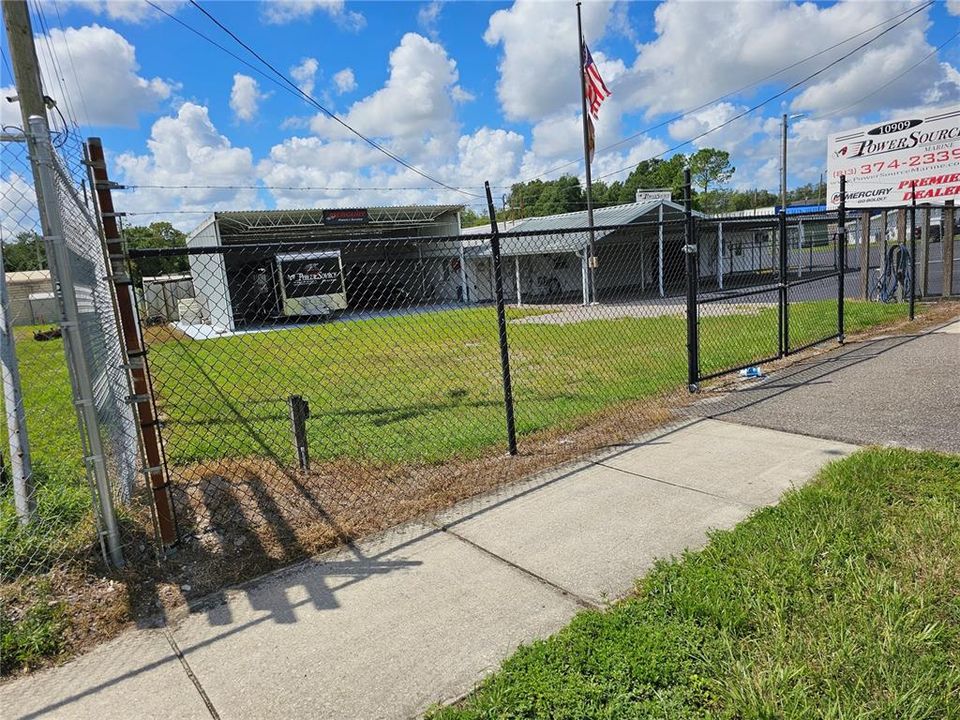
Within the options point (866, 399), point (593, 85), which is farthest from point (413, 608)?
point (593, 85)

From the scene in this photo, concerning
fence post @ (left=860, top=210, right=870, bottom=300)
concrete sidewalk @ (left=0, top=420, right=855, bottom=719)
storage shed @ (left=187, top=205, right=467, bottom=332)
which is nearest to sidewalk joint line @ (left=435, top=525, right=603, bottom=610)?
concrete sidewalk @ (left=0, top=420, right=855, bottom=719)

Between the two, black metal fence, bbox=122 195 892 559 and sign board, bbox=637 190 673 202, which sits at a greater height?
sign board, bbox=637 190 673 202

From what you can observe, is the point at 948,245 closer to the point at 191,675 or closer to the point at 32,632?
the point at 191,675

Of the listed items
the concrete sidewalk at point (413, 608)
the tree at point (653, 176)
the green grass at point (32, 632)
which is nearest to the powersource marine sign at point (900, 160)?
the concrete sidewalk at point (413, 608)

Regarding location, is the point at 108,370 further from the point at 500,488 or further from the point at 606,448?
the point at 606,448

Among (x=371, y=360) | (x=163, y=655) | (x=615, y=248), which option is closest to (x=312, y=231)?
(x=615, y=248)

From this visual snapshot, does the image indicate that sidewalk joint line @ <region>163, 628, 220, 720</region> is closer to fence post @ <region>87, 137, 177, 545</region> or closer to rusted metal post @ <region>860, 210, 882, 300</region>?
fence post @ <region>87, 137, 177, 545</region>

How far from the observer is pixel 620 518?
3.85 m

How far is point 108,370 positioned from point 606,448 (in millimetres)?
3873

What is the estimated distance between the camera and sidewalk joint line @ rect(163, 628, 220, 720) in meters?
2.39

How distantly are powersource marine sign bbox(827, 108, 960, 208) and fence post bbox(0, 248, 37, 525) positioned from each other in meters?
15.0

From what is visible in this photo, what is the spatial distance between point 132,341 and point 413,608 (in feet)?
6.85

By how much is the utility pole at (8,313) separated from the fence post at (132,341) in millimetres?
285

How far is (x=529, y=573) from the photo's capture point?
3270mm
